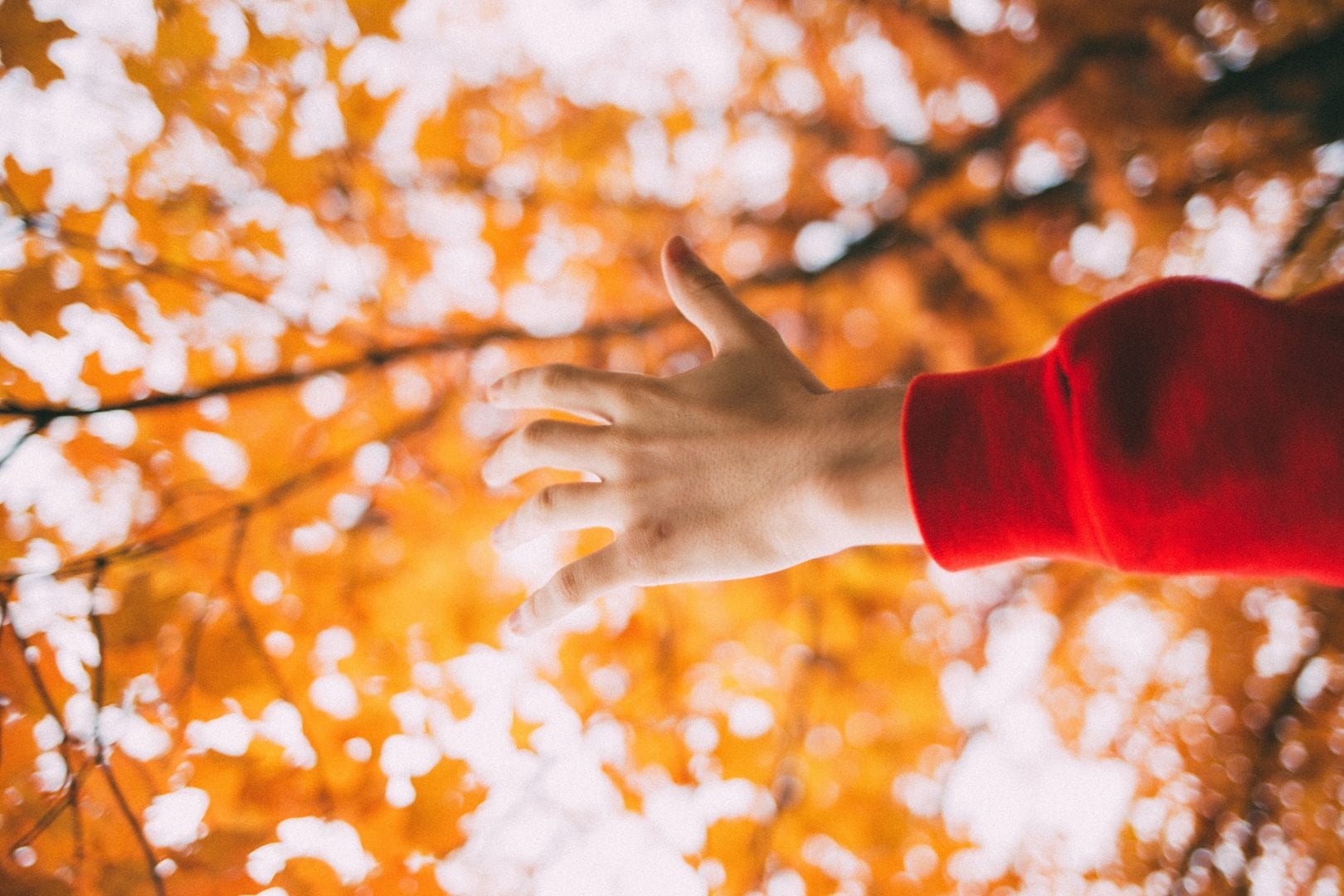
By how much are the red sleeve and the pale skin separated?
95mm

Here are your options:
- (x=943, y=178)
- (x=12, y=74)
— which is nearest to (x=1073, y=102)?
(x=943, y=178)

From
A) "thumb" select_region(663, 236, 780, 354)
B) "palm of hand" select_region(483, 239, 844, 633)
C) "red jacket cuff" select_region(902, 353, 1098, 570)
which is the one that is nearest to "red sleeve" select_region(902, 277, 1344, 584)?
"red jacket cuff" select_region(902, 353, 1098, 570)

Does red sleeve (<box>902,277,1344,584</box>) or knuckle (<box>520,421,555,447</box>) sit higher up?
knuckle (<box>520,421,555,447</box>)

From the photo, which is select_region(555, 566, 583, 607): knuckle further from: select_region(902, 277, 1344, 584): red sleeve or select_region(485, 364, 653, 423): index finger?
select_region(902, 277, 1344, 584): red sleeve

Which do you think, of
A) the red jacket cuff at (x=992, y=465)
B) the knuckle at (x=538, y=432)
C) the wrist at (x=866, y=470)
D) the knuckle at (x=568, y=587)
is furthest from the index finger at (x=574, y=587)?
the red jacket cuff at (x=992, y=465)

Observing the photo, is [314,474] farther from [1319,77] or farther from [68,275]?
[1319,77]

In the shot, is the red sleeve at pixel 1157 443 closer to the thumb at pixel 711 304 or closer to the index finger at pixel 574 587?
the thumb at pixel 711 304

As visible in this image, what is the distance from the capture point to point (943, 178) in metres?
1.52

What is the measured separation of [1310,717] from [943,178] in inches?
70.7

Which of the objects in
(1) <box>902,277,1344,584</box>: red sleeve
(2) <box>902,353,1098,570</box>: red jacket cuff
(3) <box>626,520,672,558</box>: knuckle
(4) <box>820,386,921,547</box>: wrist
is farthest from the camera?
(3) <box>626,520,672,558</box>: knuckle

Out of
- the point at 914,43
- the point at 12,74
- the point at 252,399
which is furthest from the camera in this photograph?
the point at 914,43

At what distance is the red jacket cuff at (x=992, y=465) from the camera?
0.62 meters

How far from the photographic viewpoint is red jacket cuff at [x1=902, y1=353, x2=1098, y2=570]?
62 centimetres

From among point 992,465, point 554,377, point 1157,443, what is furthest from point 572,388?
point 1157,443
